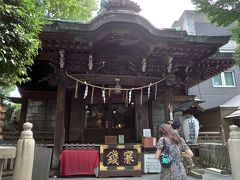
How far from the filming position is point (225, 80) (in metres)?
22.1

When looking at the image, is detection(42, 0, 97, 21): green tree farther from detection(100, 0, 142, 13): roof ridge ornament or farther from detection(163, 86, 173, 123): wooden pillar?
detection(163, 86, 173, 123): wooden pillar

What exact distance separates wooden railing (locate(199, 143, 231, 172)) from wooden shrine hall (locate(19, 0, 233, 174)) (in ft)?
7.85

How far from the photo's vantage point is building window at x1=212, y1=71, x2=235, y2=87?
22.0m

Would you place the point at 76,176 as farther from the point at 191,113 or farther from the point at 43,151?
the point at 191,113

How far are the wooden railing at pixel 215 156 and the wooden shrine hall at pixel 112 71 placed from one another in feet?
7.85

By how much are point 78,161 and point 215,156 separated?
18.6 ft

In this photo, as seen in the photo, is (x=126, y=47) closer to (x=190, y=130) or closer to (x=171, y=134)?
(x=190, y=130)

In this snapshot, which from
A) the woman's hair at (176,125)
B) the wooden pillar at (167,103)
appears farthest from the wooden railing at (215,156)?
the woman's hair at (176,125)

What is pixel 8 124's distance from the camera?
45.8ft

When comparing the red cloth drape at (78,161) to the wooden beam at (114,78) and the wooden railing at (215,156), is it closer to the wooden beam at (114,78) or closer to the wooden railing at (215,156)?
the wooden beam at (114,78)

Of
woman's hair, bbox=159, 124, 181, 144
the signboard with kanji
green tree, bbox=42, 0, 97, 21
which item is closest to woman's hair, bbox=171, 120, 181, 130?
woman's hair, bbox=159, 124, 181, 144

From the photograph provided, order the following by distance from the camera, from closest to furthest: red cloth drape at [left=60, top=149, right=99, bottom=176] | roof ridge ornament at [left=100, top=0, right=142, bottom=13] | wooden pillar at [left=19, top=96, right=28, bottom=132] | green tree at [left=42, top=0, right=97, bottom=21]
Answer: red cloth drape at [left=60, top=149, right=99, bottom=176], roof ridge ornament at [left=100, top=0, right=142, bottom=13], wooden pillar at [left=19, top=96, right=28, bottom=132], green tree at [left=42, top=0, right=97, bottom=21]

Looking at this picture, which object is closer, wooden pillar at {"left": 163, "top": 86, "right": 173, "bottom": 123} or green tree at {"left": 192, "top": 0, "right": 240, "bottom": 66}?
green tree at {"left": 192, "top": 0, "right": 240, "bottom": 66}

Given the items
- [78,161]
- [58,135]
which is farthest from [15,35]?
[78,161]
